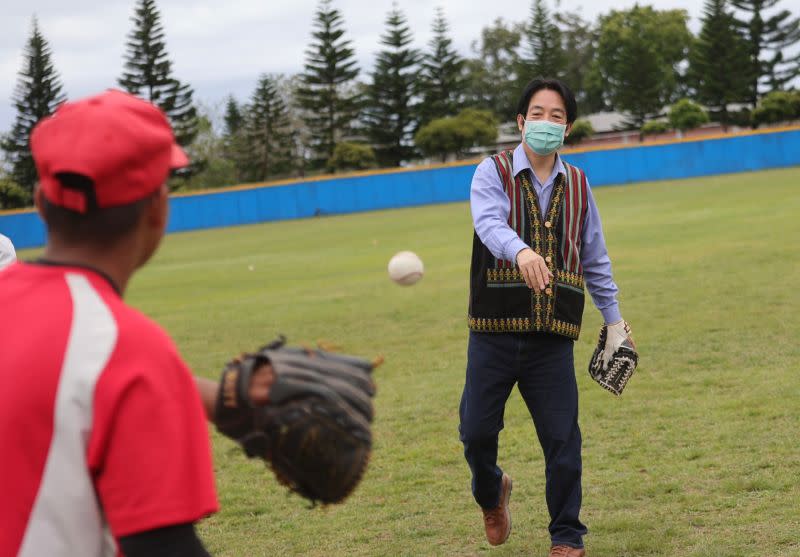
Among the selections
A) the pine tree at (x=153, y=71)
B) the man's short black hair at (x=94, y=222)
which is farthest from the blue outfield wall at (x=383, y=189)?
the man's short black hair at (x=94, y=222)

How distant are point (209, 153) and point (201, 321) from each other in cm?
7678

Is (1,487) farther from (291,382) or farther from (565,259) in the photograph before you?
(565,259)

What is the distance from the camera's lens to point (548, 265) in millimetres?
5238

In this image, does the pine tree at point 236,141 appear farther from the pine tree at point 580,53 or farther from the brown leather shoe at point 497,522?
the brown leather shoe at point 497,522

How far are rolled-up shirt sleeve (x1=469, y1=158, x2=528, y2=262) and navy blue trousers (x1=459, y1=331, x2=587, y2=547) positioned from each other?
0.52 meters

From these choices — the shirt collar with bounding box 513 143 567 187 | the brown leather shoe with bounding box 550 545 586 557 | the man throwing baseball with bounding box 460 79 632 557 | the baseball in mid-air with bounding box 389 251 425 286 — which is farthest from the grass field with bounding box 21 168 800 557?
the shirt collar with bounding box 513 143 567 187

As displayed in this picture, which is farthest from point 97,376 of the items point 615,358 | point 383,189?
point 383,189

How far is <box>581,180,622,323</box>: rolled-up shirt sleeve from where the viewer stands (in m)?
5.43

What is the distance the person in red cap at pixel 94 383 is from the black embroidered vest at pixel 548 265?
3.27 metres

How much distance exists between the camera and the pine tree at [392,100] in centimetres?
7400

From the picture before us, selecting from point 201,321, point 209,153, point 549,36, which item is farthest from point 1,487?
point 209,153

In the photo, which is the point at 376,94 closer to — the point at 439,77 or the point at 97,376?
the point at 439,77

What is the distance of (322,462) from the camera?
2318mm

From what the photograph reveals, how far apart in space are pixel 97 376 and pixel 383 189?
5068 cm
